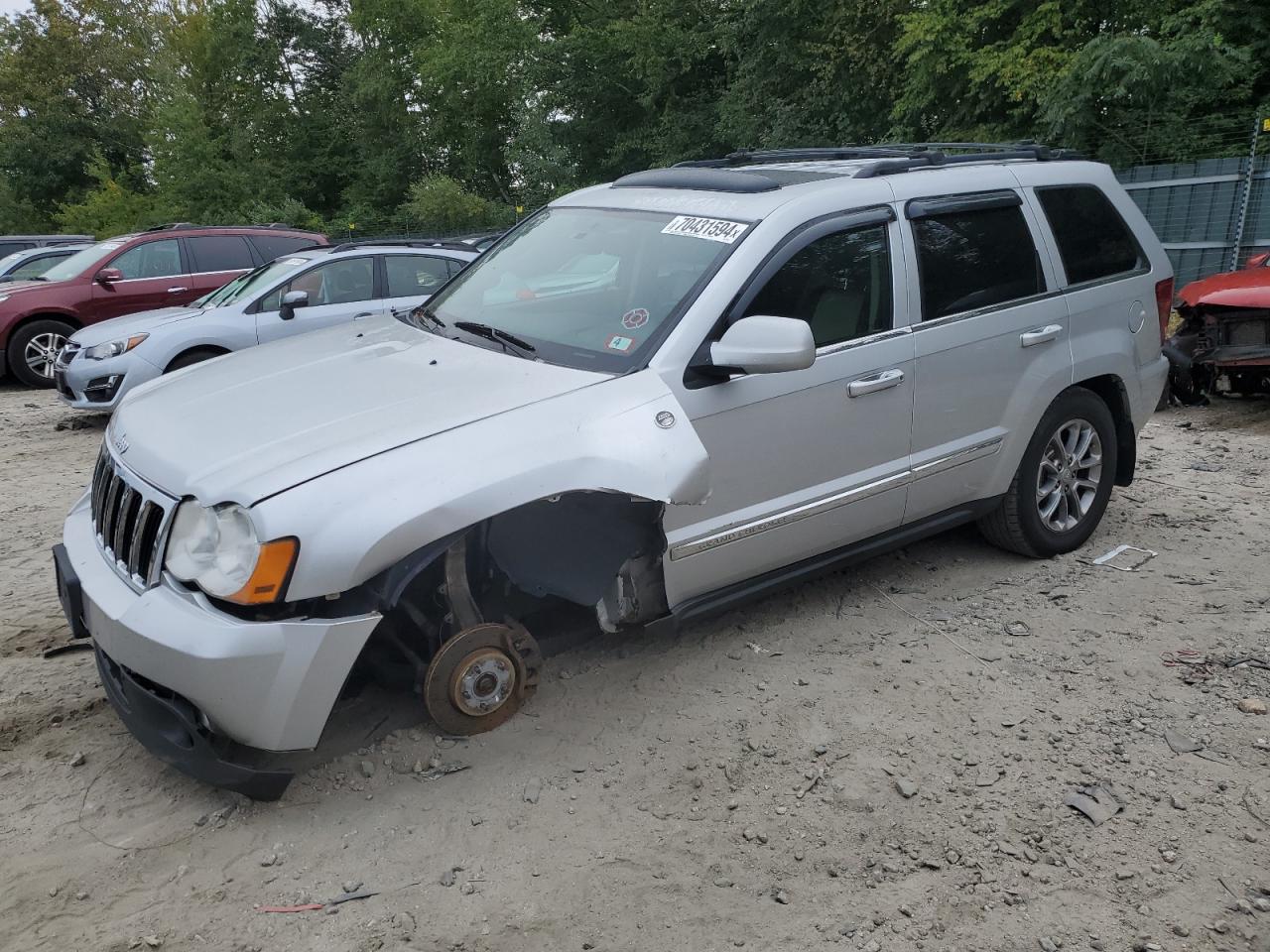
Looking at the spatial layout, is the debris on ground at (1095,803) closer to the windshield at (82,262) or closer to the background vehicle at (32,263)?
the windshield at (82,262)

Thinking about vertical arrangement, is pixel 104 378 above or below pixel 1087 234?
below

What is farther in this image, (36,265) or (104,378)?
(36,265)

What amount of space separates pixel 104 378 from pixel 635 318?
6515 millimetres

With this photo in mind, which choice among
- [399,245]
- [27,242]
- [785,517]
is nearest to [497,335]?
[785,517]

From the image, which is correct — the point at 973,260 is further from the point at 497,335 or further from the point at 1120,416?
the point at 497,335

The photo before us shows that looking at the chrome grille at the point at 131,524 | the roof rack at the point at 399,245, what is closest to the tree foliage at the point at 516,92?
the roof rack at the point at 399,245

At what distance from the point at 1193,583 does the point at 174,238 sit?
1096 cm

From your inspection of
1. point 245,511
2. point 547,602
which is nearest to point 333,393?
point 245,511

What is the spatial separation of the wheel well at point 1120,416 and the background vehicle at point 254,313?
531 cm

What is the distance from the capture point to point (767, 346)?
336cm

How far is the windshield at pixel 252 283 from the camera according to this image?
920 centimetres

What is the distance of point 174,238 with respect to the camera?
461 inches

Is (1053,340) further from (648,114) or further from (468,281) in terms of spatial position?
(648,114)

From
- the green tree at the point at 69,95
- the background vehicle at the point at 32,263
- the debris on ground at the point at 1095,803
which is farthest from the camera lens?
the green tree at the point at 69,95
